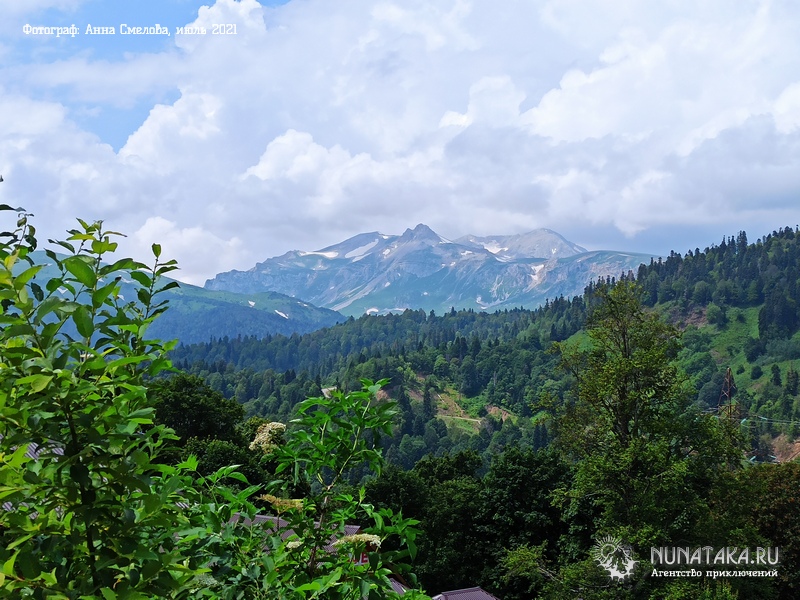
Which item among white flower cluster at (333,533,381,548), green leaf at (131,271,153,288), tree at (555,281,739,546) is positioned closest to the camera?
green leaf at (131,271,153,288)

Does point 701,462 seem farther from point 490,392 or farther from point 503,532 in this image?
point 490,392

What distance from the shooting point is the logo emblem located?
69.3 feet

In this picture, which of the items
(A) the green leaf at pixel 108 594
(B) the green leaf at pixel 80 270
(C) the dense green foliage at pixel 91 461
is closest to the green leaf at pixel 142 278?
(C) the dense green foliage at pixel 91 461

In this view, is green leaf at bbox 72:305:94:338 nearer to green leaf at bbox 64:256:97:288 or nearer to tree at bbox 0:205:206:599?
tree at bbox 0:205:206:599

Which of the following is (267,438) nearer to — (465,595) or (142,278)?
(142,278)

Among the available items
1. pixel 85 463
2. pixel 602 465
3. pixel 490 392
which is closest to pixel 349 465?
pixel 85 463

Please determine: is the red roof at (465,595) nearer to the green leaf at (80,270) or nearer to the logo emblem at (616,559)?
the logo emblem at (616,559)

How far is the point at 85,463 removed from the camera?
9.61 feet

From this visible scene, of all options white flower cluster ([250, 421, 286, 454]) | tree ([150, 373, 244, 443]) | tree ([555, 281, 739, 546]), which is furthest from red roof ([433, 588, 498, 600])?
white flower cluster ([250, 421, 286, 454])

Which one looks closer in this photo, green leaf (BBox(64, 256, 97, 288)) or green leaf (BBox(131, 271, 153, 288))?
green leaf (BBox(64, 256, 97, 288))

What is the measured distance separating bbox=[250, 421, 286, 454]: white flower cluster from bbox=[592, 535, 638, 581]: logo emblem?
18309mm

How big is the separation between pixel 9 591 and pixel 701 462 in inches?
930

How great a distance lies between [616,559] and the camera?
21.3m

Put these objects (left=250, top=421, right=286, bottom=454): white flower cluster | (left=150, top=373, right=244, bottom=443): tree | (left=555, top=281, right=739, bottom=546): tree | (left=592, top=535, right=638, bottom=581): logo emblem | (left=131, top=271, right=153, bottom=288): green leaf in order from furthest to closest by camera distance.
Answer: (left=150, top=373, right=244, bottom=443): tree < (left=555, top=281, right=739, bottom=546): tree < (left=592, top=535, right=638, bottom=581): logo emblem < (left=250, top=421, right=286, bottom=454): white flower cluster < (left=131, top=271, right=153, bottom=288): green leaf
